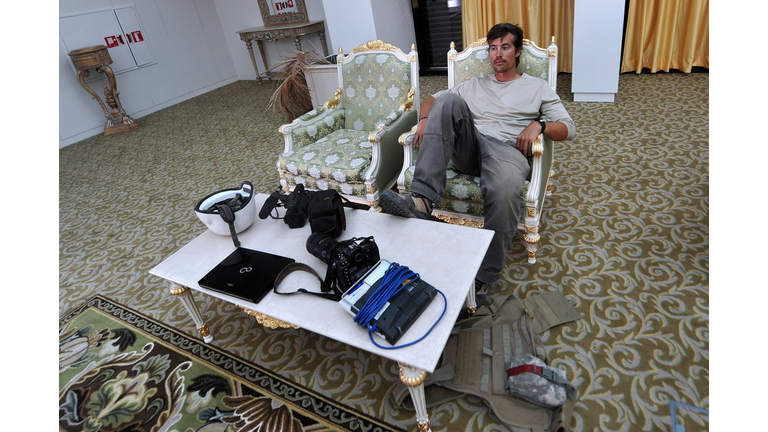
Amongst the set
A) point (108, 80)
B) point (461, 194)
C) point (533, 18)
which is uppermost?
point (108, 80)

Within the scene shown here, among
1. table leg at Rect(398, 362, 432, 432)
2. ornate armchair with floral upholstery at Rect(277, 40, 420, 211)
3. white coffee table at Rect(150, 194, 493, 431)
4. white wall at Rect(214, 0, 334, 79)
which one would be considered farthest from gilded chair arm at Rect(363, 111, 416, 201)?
white wall at Rect(214, 0, 334, 79)

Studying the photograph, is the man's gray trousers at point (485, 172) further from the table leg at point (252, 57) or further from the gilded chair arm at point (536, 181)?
the table leg at point (252, 57)

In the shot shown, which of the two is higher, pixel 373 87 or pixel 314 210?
pixel 373 87

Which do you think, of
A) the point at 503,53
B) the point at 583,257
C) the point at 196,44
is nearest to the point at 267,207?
the point at 503,53

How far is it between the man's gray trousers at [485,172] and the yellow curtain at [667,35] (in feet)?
10.3

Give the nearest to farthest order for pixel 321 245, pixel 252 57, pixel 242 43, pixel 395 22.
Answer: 1. pixel 321 245
2. pixel 395 22
3. pixel 252 57
4. pixel 242 43

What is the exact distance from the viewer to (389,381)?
1.47 m

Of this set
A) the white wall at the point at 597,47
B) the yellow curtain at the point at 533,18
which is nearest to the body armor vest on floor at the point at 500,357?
the white wall at the point at 597,47

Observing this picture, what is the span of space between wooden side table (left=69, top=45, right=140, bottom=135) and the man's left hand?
18.2 feet

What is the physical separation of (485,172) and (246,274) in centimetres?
111

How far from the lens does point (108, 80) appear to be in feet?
17.5

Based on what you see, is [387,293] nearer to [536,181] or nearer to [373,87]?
[536,181]

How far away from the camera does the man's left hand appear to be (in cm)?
179

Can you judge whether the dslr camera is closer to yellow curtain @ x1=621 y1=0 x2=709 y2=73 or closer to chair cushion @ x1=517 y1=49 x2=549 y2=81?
chair cushion @ x1=517 y1=49 x2=549 y2=81
